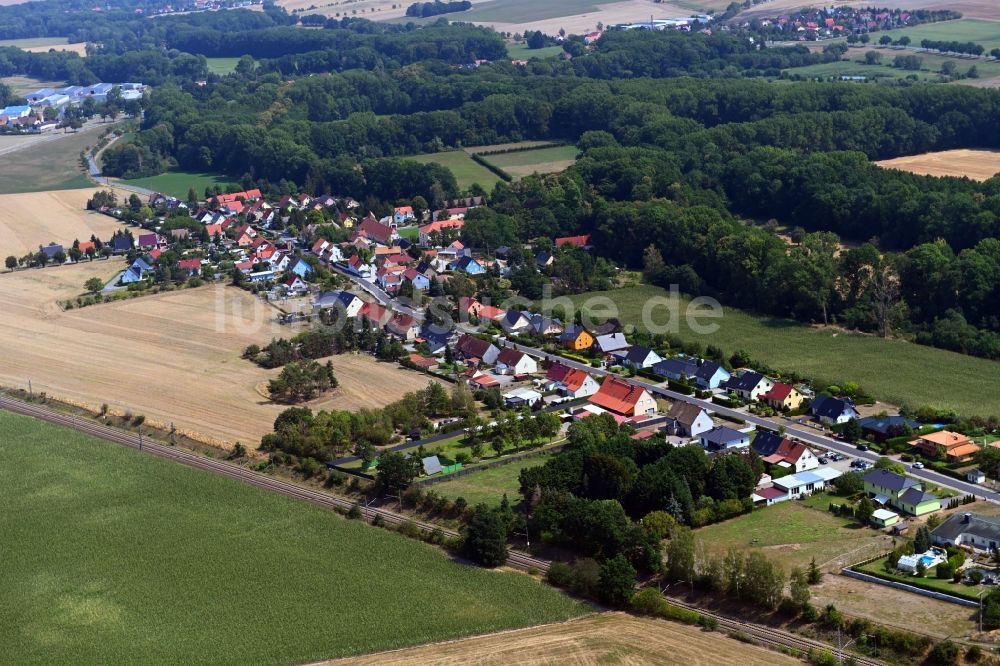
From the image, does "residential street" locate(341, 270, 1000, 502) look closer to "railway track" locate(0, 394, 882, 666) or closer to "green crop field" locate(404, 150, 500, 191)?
"railway track" locate(0, 394, 882, 666)

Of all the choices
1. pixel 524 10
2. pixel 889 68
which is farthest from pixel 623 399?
pixel 524 10

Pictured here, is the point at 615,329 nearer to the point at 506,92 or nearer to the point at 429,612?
the point at 429,612

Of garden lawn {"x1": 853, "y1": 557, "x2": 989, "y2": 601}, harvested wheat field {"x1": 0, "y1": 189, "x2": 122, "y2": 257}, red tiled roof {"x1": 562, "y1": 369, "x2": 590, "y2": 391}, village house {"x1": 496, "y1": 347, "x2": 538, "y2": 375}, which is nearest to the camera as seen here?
garden lawn {"x1": 853, "y1": 557, "x2": 989, "y2": 601}

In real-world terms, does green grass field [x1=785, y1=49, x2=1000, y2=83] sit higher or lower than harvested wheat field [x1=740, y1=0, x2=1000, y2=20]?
lower

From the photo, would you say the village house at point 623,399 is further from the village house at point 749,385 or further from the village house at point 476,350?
the village house at point 476,350

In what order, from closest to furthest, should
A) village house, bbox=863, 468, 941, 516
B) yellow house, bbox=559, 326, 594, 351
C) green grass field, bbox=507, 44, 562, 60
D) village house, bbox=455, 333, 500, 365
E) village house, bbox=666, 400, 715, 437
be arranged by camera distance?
village house, bbox=863, 468, 941, 516, village house, bbox=666, 400, 715, 437, village house, bbox=455, 333, 500, 365, yellow house, bbox=559, 326, 594, 351, green grass field, bbox=507, 44, 562, 60

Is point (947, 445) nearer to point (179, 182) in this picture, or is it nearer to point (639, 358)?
point (639, 358)

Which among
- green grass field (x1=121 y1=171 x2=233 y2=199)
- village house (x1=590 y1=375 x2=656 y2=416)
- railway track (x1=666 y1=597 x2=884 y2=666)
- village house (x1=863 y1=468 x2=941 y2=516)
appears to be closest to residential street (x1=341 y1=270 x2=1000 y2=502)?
village house (x1=863 y1=468 x2=941 y2=516)
